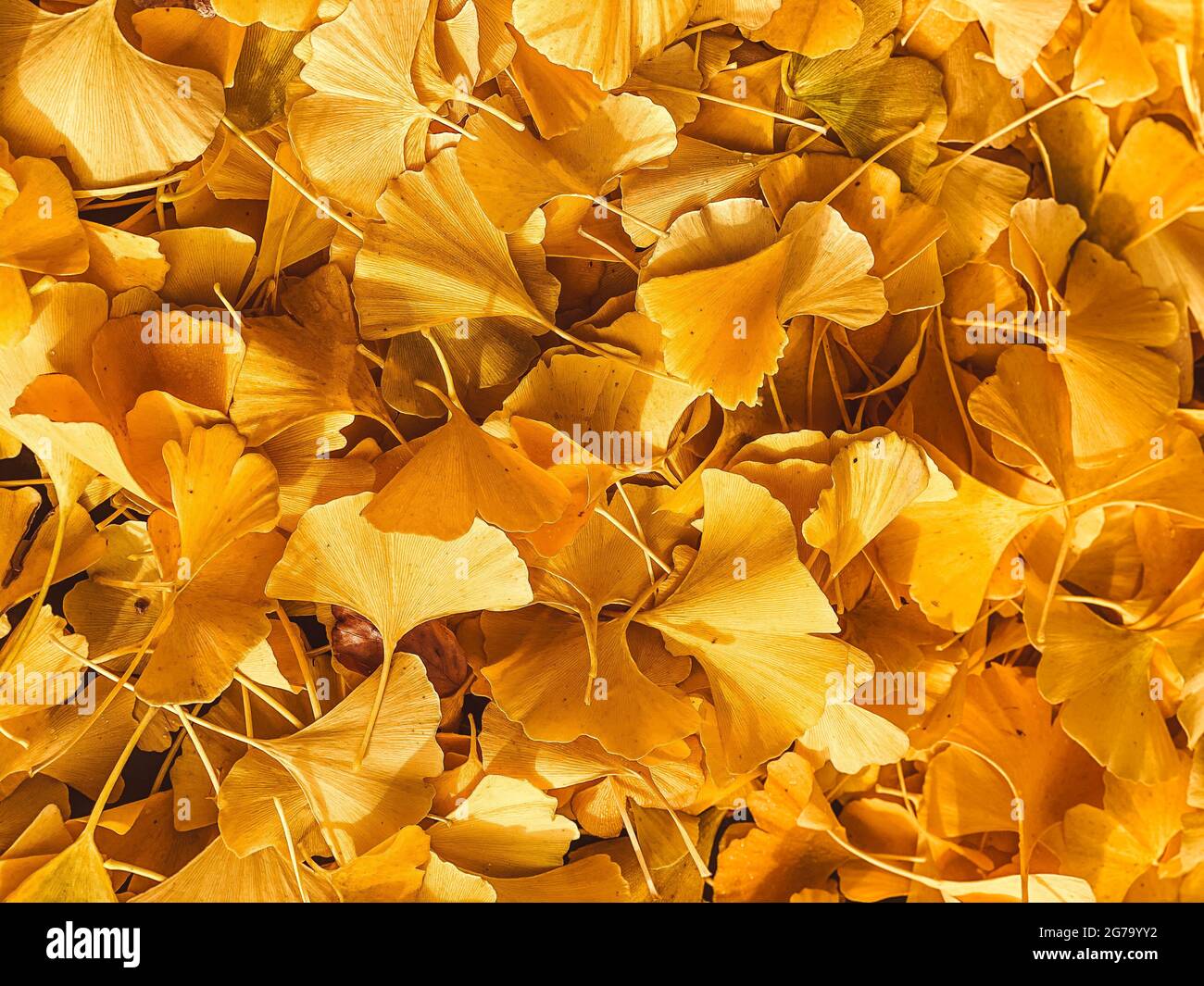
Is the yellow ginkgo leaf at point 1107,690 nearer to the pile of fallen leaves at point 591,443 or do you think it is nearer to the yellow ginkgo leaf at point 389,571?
the pile of fallen leaves at point 591,443

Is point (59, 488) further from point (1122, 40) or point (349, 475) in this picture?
point (1122, 40)

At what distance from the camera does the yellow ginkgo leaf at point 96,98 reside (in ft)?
1.07

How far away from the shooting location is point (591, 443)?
36cm

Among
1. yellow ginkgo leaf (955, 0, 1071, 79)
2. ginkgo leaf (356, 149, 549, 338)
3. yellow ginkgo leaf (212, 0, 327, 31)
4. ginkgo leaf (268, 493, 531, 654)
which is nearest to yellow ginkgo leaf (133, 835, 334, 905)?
ginkgo leaf (268, 493, 531, 654)

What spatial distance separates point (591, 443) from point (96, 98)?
23 centimetres

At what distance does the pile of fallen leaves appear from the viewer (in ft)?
1.12

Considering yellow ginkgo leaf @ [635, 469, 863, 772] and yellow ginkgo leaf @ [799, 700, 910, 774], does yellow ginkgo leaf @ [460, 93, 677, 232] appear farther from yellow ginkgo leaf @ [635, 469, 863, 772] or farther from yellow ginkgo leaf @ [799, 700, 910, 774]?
yellow ginkgo leaf @ [799, 700, 910, 774]

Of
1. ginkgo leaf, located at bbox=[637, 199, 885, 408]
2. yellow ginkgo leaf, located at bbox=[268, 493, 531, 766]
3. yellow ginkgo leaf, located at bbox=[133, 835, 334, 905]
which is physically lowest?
yellow ginkgo leaf, located at bbox=[133, 835, 334, 905]

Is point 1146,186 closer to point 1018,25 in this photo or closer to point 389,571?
point 1018,25

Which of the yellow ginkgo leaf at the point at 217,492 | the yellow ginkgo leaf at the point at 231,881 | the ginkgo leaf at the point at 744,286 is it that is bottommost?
the yellow ginkgo leaf at the point at 231,881

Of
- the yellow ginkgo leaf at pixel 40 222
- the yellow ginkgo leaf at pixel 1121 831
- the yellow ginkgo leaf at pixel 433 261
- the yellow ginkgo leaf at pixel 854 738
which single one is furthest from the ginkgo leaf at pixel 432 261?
the yellow ginkgo leaf at pixel 1121 831

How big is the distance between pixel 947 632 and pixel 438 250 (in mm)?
282

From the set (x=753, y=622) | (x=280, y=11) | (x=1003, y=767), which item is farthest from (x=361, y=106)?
(x=1003, y=767)
